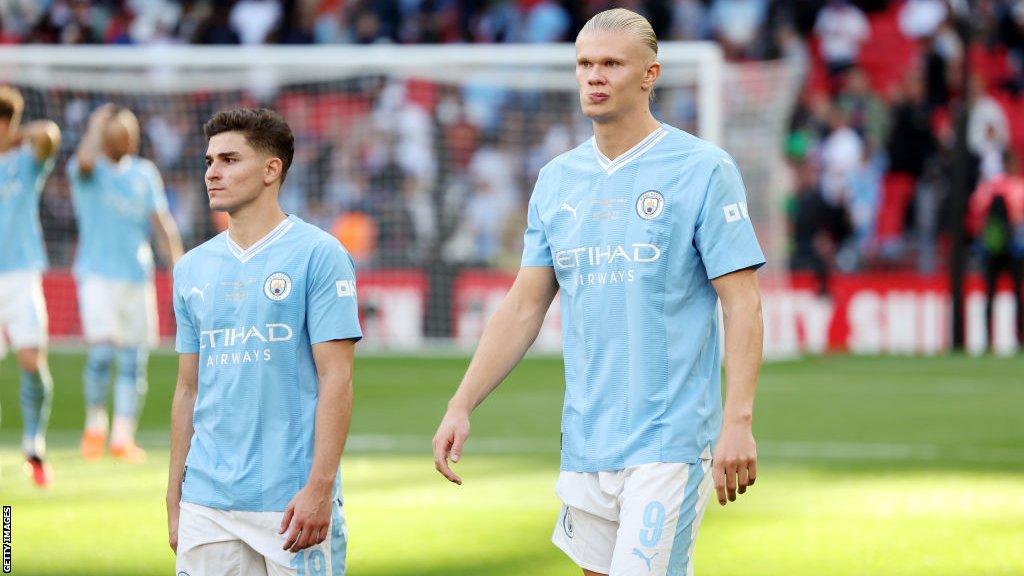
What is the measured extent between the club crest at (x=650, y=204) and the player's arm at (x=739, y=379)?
0.25 metres

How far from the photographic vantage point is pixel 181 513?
15.0 feet

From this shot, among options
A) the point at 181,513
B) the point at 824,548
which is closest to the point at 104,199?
the point at 824,548

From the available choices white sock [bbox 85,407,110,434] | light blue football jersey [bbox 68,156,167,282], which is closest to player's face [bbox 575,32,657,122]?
light blue football jersey [bbox 68,156,167,282]

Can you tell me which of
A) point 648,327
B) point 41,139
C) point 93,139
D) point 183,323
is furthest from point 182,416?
point 93,139

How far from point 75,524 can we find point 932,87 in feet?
56.7

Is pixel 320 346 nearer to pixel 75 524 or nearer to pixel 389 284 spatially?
pixel 75 524

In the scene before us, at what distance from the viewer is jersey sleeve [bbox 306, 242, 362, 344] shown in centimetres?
453

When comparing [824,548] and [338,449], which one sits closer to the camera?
[338,449]

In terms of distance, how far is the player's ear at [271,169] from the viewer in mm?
4645

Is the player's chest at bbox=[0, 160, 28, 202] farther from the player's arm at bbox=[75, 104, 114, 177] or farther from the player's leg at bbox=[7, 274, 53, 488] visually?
the player's arm at bbox=[75, 104, 114, 177]

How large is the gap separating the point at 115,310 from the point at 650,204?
7.04m

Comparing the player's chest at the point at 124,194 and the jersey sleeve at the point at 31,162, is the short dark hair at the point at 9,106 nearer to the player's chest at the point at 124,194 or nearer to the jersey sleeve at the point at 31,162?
the jersey sleeve at the point at 31,162

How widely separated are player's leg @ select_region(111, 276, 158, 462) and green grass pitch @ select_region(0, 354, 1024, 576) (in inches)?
8.4

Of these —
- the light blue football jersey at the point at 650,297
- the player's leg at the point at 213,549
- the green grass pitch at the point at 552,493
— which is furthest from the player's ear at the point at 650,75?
the green grass pitch at the point at 552,493
